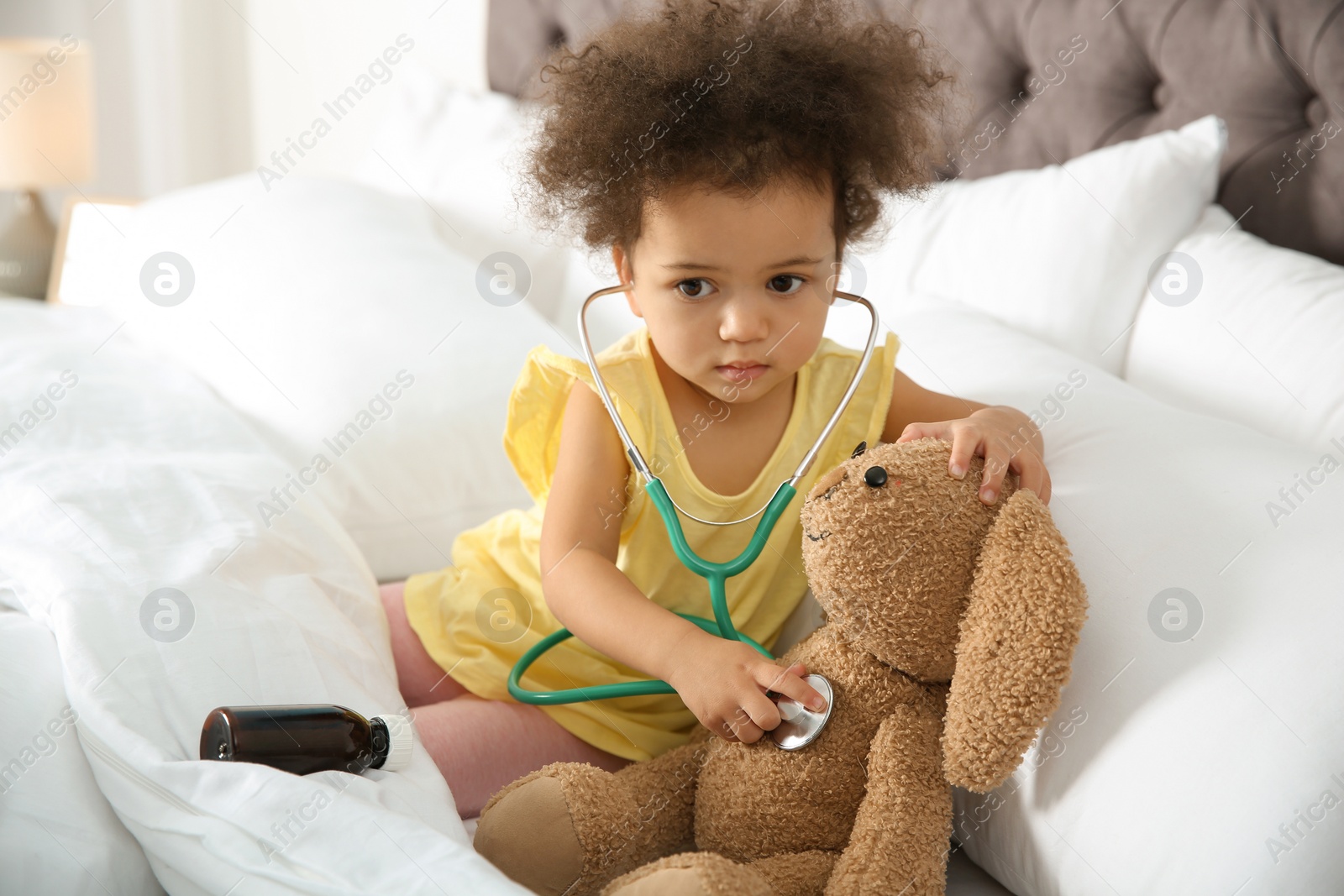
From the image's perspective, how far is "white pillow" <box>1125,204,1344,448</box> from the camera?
0.94 meters

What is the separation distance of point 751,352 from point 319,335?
82 cm

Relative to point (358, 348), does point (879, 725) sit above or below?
below

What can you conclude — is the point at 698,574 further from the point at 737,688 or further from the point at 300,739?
the point at 300,739

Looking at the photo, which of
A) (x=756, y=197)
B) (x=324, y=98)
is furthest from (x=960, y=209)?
(x=324, y=98)

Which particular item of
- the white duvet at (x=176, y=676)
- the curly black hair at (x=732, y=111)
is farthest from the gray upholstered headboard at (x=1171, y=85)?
the white duvet at (x=176, y=676)

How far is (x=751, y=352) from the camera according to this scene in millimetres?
902

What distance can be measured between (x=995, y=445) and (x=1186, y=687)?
21cm

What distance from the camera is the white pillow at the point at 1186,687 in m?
0.63

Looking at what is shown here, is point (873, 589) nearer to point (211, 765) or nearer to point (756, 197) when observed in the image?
point (756, 197)

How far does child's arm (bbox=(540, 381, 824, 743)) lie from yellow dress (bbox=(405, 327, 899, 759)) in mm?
25

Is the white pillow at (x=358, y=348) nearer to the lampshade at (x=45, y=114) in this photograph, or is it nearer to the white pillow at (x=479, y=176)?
the white pillow at (x=479, y=176)

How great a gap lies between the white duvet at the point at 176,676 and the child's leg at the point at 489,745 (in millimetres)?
69

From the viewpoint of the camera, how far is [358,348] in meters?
1.47

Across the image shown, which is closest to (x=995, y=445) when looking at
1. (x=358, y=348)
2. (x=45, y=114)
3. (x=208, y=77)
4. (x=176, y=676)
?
(x=176, y=676)
